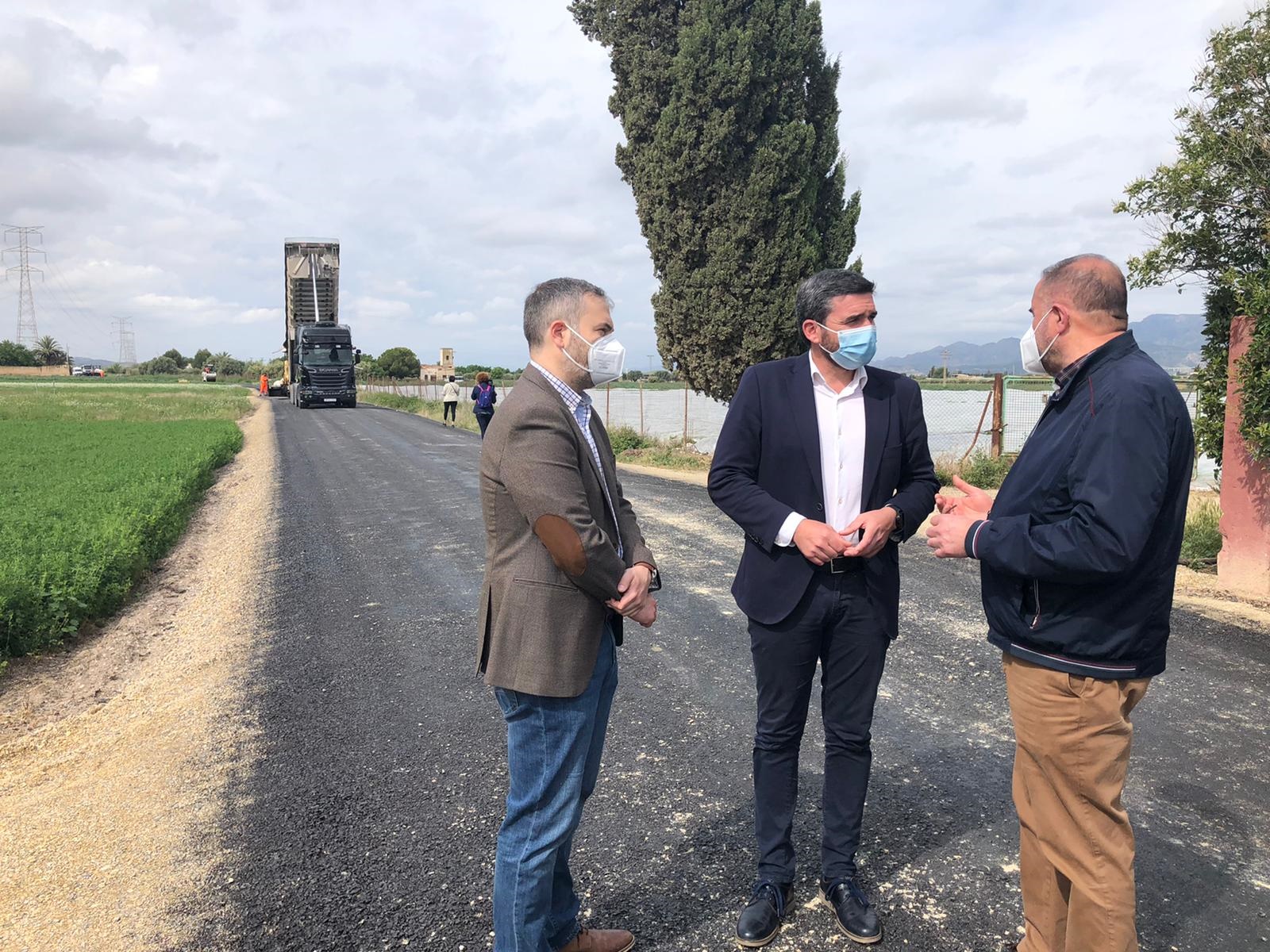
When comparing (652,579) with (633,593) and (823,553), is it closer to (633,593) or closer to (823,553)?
(633,593)

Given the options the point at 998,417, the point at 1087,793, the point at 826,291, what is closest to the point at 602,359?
the point at 826,291

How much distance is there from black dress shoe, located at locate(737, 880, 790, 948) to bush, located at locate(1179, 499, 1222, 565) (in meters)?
6.30

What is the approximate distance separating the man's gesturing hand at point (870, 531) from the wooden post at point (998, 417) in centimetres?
1111

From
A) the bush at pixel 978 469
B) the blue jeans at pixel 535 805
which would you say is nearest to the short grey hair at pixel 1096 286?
the blue jeans at pixel 535 805

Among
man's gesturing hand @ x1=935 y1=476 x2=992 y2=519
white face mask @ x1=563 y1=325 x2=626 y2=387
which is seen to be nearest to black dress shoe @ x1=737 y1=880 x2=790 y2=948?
man's gesturing hand @ x1=935 y1=476 x2=992 y2=519

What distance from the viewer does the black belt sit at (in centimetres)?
270

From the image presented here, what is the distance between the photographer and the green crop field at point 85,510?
604cm

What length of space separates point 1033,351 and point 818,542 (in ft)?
2.89

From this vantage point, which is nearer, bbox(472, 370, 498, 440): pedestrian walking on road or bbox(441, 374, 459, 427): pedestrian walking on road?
bbox(472, 370, 498, 440): pedestrian walking on road

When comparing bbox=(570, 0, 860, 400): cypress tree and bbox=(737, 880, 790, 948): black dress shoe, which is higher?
bbox=(570, 0, 860, 400): cypress tree

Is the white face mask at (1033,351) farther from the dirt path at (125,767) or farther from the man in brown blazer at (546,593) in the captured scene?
the dirt path at (125,767)

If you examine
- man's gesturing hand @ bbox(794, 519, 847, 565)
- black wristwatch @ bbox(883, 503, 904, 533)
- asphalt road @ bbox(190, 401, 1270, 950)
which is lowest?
asphalt road @ bbox(190, 401, 1270, 950)

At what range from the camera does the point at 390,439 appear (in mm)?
21344

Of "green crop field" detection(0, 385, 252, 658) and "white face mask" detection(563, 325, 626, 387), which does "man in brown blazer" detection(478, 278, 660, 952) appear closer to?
"white face mask" detection(563, 325, 626, 387)
